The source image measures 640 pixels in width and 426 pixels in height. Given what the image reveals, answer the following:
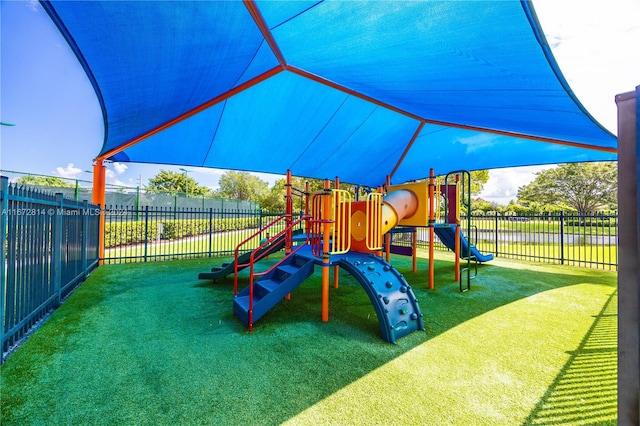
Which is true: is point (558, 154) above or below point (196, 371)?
above

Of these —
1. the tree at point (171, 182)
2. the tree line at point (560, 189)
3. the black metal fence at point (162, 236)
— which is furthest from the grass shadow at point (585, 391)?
the tree at point (171, 182)

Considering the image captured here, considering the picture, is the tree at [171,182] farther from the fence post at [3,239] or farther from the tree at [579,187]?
the tree at [579,187]

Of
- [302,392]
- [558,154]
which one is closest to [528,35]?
[302,392]

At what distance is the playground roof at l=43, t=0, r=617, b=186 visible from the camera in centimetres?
301

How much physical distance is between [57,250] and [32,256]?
1.07m

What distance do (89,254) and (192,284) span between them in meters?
3.20

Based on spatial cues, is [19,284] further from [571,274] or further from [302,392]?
[571,274]

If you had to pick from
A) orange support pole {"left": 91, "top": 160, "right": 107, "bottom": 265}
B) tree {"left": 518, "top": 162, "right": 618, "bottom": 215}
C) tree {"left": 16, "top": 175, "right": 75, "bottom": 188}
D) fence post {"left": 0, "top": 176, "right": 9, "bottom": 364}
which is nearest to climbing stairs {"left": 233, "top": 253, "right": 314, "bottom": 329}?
fence post {"left": 0, "top": 176, "right": 9, "bottom": 364}

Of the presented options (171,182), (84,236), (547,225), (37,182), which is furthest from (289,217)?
(171,182)

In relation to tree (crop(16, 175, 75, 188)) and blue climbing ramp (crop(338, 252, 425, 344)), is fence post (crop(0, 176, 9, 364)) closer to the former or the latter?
blue climbing ramp (crop(338, 252, 425, 344))

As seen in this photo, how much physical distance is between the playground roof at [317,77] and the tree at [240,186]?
3925cm

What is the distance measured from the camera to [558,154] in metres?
8.02

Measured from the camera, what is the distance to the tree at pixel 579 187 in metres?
28.8

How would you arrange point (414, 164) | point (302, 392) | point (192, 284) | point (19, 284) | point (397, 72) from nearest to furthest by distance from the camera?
point (302, 392), point (19, 284), point (397, 72), point (192, 284), point (414, 164)
